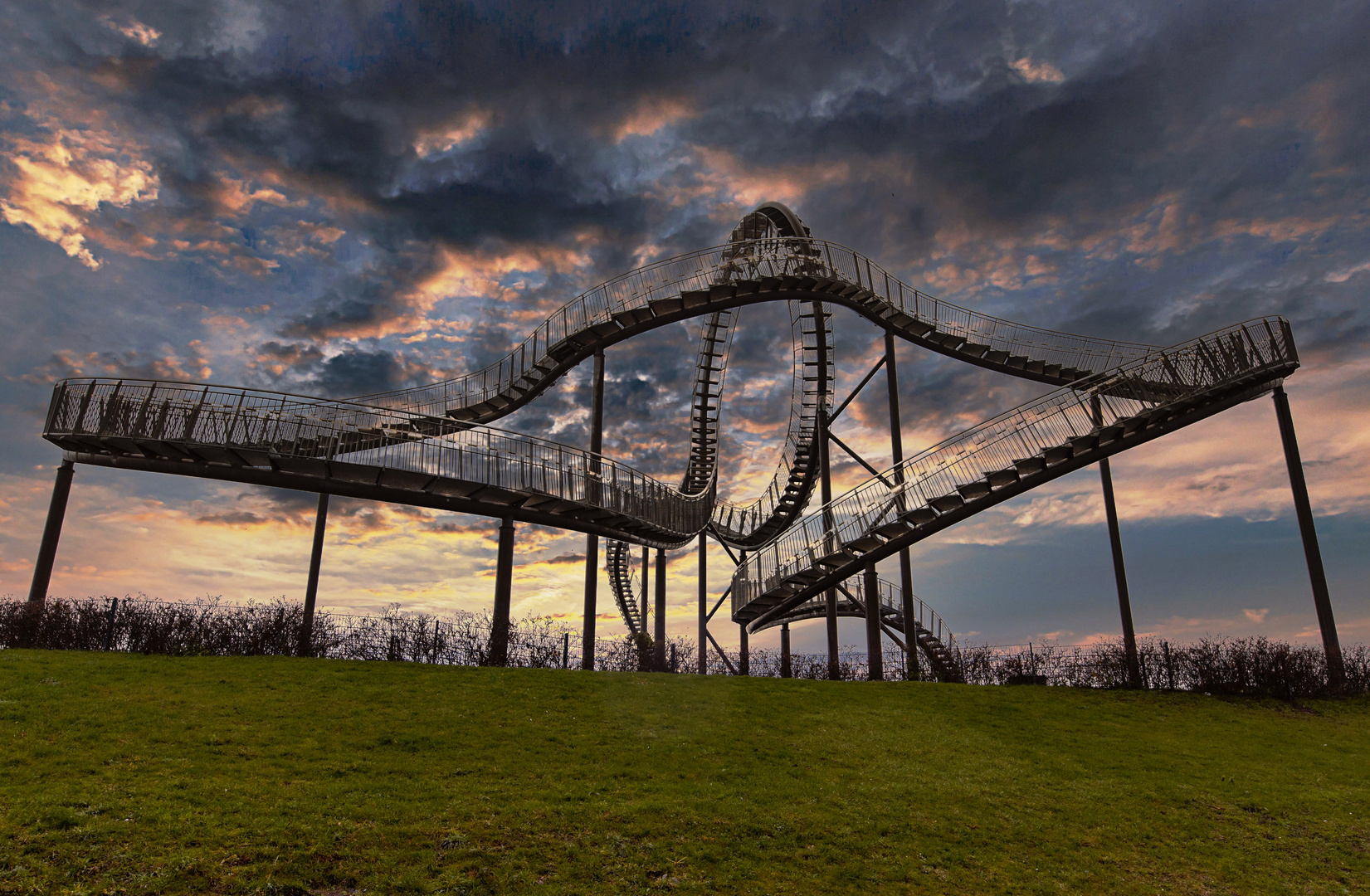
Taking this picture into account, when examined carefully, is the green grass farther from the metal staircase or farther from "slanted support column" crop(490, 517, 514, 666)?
the metal staircase

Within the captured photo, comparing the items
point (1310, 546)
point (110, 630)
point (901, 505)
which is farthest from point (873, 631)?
point (110, 630)

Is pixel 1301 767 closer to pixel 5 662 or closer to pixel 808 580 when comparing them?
pixel 808 580

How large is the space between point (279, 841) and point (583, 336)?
17.2 m

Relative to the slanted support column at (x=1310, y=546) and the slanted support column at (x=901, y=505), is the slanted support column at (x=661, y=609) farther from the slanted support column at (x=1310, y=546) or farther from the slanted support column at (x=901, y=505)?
the slanted support column at (x=1310, y=546)

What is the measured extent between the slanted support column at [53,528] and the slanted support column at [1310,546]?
98.5 feet

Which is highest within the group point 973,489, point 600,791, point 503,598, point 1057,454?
point 1057,454

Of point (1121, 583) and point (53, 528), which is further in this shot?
point (1121, 583)

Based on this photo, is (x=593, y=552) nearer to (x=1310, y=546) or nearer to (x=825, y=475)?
(x=825, y=475)

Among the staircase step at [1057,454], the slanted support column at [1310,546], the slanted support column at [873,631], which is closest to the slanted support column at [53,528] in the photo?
the slanted support column at [873,631]

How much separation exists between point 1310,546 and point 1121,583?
4.55 metres

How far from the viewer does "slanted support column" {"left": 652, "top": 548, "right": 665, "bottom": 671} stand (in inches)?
955

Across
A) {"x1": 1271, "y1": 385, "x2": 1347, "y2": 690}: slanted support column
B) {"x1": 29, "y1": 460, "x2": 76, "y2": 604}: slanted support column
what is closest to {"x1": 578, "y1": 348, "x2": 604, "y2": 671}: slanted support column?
{"x1": 29, "y1": 460, "x2": 76, "y2": 604}: slanted support column

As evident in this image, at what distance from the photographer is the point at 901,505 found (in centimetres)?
1956

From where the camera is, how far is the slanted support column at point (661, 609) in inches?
955
